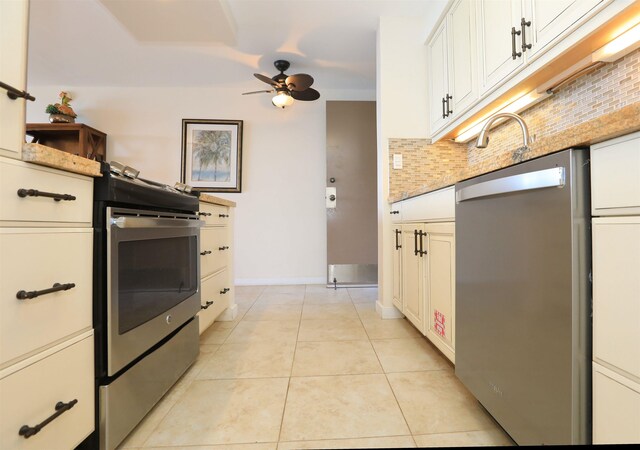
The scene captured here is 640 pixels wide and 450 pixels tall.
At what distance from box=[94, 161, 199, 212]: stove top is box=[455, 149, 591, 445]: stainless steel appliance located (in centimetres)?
118

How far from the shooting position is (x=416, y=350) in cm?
155

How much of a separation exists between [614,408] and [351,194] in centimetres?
294

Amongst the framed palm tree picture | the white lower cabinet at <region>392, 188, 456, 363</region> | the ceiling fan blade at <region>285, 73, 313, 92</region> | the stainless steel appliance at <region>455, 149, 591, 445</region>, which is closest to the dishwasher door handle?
the stainless steel appliance at <region>455, 149, 591, 445</region>

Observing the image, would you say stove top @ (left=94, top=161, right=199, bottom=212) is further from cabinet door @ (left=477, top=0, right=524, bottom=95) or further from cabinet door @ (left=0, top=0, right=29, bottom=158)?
cabinet door @ (left=477, top=0, right=524, bottom=95)

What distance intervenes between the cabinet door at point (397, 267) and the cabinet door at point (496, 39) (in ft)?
3.44

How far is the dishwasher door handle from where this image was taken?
2.10 feet

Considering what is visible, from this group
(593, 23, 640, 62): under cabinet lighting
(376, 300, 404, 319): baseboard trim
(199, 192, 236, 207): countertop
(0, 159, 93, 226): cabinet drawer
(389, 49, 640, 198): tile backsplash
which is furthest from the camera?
(376, 300, 404, 319): baseboard trim

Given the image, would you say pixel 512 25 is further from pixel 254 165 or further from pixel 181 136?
pixel 181 136

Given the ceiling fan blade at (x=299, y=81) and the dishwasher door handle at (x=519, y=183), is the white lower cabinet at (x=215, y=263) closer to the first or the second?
the dishwasher door handle at (x=519, y=183)

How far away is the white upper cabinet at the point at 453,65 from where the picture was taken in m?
1.71

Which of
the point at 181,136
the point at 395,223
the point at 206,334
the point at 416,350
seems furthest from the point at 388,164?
the point at 181,136

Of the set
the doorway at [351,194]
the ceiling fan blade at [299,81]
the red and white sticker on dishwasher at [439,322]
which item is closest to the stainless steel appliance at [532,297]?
the red and white sticker on dishwasher at [439,322]

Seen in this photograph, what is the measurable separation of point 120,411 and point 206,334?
39.0 inches

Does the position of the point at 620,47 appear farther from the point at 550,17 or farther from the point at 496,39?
the point at 496,39
